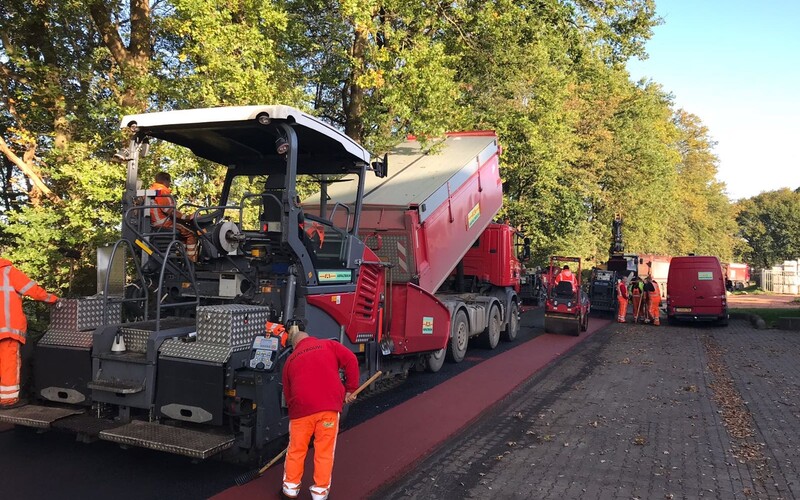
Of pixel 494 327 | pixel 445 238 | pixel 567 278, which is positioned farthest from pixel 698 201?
pixel 445 238

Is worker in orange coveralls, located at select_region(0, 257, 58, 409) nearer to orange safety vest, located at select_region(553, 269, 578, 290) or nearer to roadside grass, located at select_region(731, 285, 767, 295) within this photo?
orange safety vest, located at select_region(553, 269, 578, 290)

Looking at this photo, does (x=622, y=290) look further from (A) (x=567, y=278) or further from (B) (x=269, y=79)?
(B) (x=269, y=79)

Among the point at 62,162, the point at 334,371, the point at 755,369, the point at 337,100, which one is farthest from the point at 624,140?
the point at 334,371

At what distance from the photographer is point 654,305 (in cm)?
1855

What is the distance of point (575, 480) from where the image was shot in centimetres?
494

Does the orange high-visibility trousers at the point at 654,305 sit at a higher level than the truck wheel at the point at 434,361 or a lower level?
higher

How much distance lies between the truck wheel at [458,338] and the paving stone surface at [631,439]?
157 centimetres

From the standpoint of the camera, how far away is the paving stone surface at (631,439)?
4789mm

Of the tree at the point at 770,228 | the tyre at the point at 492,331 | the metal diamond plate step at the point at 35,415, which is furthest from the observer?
the tree at the point at 770,228

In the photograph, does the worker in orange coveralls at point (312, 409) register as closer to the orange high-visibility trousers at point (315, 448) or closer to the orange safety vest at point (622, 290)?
the orange high-visibility trousers at point (315, 448)

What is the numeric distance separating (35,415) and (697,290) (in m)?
17.9

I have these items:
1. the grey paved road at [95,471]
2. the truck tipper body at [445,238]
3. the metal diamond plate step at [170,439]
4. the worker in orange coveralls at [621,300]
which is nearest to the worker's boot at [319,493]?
the metal diamond plate step at [170,439]

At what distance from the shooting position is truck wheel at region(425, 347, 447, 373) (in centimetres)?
939

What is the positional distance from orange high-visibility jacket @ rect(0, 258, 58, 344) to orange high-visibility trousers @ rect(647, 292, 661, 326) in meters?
17.7
